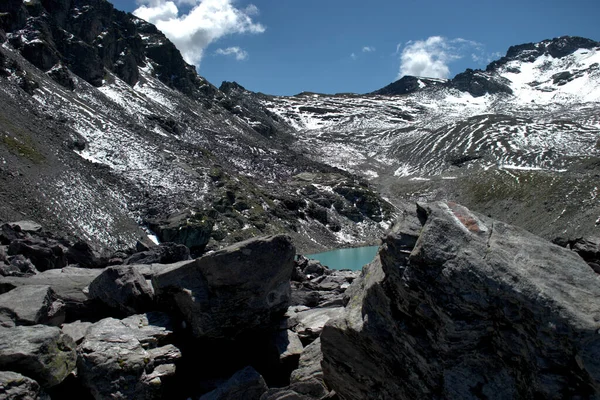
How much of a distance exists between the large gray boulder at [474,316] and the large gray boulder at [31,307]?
32.8 feet

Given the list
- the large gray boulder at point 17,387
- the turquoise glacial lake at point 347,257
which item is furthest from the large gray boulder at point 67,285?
A: the turquoise glacial lake at point 347,257

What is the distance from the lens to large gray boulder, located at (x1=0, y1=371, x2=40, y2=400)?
29.6ft

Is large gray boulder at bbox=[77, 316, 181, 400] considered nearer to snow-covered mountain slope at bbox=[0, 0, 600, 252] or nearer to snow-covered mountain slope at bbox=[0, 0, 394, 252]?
snow-covered mountain slope at bbox=[0, 0, 394, 252]

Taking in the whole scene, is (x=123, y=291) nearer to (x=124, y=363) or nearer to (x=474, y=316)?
(x=124, y=363)

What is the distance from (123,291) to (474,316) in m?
12.2

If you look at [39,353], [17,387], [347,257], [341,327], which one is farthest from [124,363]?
[347,257]

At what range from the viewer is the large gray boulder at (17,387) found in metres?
9.01

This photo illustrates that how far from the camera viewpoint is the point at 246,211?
99.6 metres

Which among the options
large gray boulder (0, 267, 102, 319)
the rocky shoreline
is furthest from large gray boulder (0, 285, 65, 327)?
large gray boulder (0, 267, 102, 319)

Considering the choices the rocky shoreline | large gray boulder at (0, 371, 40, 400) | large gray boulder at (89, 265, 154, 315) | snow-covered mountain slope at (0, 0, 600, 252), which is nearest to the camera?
large gray boulder at (0, 371, 40, 400)

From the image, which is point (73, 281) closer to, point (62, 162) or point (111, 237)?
point (111, 237)

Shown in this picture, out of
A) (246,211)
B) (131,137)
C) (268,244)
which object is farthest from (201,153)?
(268,244)

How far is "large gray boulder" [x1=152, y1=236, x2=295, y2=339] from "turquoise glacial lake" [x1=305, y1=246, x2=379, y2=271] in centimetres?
6021

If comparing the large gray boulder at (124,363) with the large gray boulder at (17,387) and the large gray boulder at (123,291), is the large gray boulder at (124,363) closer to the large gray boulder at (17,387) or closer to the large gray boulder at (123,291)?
the large gray boulder at (17,387)
